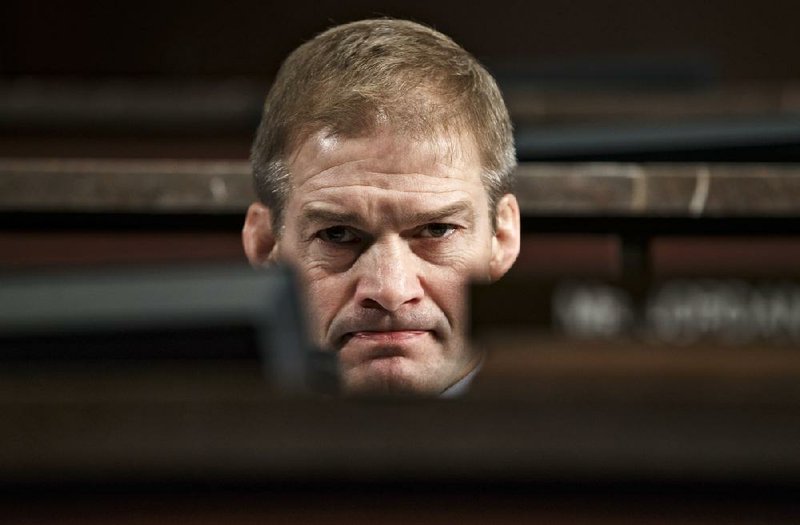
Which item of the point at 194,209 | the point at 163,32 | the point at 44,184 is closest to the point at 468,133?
the point at 194,209

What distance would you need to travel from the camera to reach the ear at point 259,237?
2.19ft

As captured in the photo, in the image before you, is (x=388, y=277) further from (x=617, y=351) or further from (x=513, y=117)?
(x=513, y=117)

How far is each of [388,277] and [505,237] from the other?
12 cm

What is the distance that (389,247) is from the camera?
61 cm

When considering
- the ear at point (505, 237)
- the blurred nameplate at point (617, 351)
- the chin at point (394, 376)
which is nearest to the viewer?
the blurred nameplate at point (617, 351)

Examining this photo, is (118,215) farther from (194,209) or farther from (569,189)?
(569,189)

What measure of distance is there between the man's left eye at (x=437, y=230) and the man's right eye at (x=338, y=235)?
5 centimetres

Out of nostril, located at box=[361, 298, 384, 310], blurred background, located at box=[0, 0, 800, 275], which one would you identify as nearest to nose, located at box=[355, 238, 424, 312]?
nostril, located at box=[361, 298, 384, 310]

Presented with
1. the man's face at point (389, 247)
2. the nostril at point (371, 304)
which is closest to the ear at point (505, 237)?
the man's face at point (389, 247)

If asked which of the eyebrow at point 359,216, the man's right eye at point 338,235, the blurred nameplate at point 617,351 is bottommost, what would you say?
the blurred nameplate at point 617,351

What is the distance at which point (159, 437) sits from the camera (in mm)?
334

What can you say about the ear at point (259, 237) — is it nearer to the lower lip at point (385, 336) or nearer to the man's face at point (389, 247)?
the man's face at point (389, 247)

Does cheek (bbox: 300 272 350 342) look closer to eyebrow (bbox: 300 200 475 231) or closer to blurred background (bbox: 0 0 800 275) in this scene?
eyebrow (bbox: 300 200 475 231)

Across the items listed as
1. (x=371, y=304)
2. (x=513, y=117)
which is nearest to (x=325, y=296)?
(x=371, y=304)
